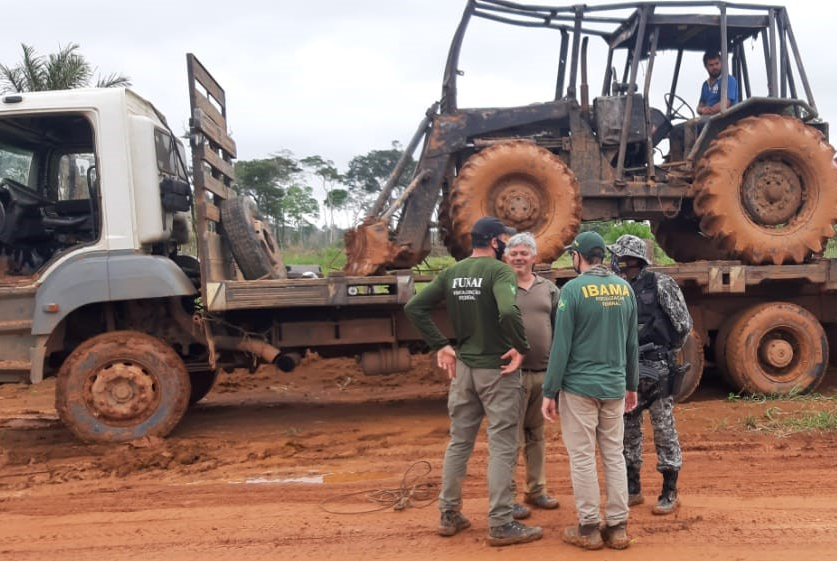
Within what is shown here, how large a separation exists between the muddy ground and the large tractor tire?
5.37 ft

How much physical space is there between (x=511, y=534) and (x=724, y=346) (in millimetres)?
4183

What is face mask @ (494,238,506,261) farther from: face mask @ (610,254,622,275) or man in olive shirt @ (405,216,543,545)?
face mask @ (610,254,622,275)

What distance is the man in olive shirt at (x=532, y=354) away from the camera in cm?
414

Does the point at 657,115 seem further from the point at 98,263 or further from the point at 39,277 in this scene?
the point at 39,277

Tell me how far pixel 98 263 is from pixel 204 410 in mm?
2321

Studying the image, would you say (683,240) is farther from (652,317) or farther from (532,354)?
(532,354)

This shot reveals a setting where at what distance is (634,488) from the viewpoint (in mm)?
4309

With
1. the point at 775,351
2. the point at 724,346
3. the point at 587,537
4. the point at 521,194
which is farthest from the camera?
the point at 724,346

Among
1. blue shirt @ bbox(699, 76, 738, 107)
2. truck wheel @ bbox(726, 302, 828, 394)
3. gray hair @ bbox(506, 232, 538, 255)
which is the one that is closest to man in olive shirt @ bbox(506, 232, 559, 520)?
gray hair @ bbox(506, 232, 538, 255)

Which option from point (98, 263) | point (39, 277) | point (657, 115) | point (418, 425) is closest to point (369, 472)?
point (418, 425)

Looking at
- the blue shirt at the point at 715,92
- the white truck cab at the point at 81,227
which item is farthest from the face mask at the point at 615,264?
the blue shirt at the point at 715,92

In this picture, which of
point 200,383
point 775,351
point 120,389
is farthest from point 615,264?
point 200,383

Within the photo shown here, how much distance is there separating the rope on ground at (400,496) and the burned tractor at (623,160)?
2136mm

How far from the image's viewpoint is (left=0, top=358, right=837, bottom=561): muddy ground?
12.3ft
